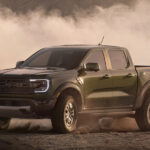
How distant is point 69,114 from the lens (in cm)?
1410

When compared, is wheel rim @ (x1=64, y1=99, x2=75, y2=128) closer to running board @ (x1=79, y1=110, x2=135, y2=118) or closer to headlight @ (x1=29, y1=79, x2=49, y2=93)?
running board @ (x1=79, y1=110, x2=135, y2=118)

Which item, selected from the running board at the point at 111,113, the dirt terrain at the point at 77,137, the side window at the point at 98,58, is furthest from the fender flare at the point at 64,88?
the side window at the point at 98,58

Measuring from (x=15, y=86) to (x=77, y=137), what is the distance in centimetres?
148

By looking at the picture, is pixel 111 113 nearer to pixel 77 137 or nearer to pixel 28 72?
pixel 77 137

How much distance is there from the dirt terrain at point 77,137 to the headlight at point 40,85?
76cm

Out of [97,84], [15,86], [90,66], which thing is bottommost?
[97,84]

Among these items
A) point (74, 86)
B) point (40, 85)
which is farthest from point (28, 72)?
point (74, 86)

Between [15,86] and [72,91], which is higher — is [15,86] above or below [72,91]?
above

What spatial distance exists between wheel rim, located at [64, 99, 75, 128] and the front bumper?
334mm

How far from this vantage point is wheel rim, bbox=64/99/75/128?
1398 centimetres

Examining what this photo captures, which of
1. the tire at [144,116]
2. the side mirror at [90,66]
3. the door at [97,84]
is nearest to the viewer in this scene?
the side mirror at [90,66]

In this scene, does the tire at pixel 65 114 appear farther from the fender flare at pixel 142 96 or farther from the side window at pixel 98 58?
the fender flare at pixel 142 96

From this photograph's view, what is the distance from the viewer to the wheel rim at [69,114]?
1398cm

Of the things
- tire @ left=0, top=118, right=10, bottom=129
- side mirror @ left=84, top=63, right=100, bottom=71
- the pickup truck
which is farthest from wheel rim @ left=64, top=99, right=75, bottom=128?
tire @ left=0, top=118, right=10, bottom=129
